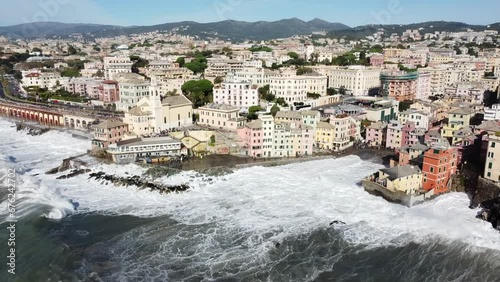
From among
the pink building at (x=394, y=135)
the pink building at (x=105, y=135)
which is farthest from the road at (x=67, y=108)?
the pink building at (x=394, y=135)

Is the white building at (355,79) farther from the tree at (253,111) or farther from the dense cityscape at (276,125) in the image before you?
the tree at (253,111)

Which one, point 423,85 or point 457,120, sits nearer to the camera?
point 457,120

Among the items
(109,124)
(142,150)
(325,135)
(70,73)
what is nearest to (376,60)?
(325,135)

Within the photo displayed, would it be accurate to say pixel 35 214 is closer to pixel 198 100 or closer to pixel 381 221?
pixel 381 221

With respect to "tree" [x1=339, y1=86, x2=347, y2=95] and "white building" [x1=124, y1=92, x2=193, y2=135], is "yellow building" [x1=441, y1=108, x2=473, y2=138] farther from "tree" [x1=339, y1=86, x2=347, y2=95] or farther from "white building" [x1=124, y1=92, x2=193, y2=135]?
"white building" [x1=124, y1=92, x2=193, y2=135]

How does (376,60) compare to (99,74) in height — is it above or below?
above

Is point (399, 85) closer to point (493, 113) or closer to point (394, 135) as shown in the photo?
point (493, 113)
